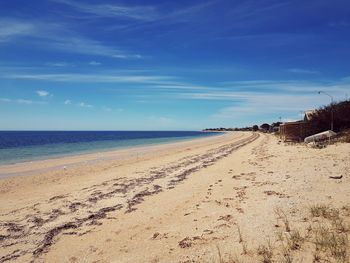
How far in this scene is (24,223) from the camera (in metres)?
9.78

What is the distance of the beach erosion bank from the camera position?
698 cm

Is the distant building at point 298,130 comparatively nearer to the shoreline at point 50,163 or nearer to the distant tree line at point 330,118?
the distant tree line at point 330,118

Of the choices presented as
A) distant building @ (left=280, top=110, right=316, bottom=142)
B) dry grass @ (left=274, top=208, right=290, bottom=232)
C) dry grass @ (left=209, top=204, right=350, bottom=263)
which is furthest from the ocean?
dry grass @ (left=209, top=204, right=350, bottom=263)

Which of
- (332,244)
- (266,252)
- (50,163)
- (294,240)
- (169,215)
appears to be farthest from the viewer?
(50,163)

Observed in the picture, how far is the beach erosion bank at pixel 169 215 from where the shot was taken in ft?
22.9

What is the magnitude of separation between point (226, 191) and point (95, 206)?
4.39 meters

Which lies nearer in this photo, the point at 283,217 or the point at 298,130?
the point at 283,217

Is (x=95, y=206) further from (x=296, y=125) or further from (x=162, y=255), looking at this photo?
(x=296, y=125)

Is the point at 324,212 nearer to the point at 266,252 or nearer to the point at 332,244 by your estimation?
the point at 332,244

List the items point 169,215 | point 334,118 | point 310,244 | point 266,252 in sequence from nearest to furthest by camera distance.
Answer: point 266,252, point 310,244, point 169,215, point 334,118

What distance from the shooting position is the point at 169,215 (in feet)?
31.5

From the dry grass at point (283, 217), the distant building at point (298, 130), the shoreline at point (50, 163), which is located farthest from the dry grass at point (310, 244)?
the distant building at point (298, 130)

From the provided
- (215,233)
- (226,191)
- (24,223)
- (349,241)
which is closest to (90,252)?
(215,233)

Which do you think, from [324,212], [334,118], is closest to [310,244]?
[324,212]
